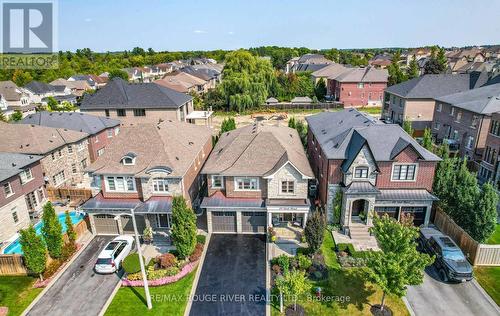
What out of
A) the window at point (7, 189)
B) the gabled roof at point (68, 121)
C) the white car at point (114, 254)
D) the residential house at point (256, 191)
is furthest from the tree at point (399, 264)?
the gabled roof at point (68, 121)

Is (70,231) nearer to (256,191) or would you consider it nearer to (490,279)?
(256,191)

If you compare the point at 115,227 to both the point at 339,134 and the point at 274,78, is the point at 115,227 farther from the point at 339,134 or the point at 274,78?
the point at 274,78

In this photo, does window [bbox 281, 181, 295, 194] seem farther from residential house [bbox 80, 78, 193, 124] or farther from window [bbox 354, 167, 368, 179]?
residential house [bbox 80, 78, 193, 124]

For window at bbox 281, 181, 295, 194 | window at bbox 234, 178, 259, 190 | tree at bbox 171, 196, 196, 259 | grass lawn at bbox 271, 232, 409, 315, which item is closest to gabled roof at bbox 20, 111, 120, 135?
window at bbox 234, 178, 259, 190

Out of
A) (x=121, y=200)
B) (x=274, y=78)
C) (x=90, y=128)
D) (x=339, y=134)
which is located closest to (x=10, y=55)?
(x=274, y=78)

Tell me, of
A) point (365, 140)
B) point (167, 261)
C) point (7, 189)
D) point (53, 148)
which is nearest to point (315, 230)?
point (365, 140)

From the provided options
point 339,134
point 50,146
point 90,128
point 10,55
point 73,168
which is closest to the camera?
point 339,134
